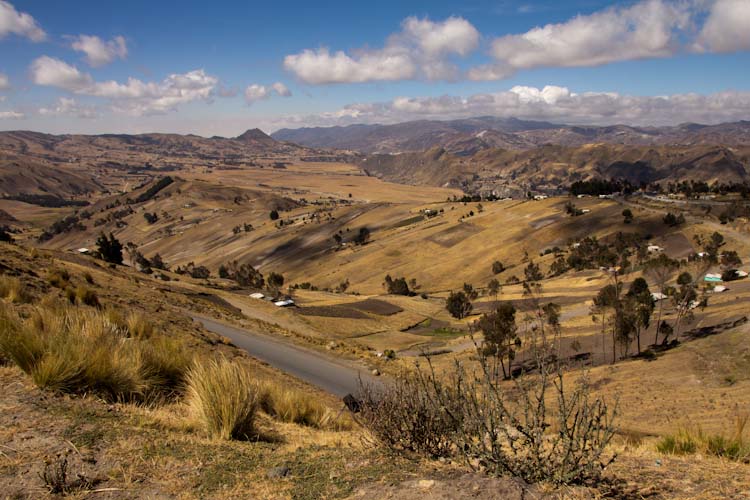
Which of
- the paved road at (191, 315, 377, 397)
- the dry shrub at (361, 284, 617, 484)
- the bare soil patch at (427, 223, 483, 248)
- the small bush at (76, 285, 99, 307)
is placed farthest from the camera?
the bare soil patch at (427, 223, 483, 248)

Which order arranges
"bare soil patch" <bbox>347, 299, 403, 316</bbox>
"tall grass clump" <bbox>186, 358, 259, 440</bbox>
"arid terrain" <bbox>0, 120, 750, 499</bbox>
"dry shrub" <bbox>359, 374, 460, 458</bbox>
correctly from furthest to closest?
"bare soil patch" <bbox>347, 299, 403, 316</bbox> → "tall grass clump" <bbox>186, 358, 259, 440</bbox> → "dry shrub" <bbox>359, 374, 460, 458</bbox> → "arid terrain" <bbox>0, 120, 750, 499</bbox>

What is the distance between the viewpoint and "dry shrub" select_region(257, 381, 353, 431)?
916 cm

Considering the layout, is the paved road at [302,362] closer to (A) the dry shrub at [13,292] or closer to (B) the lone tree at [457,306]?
(A) the dry shrub at [13,292]

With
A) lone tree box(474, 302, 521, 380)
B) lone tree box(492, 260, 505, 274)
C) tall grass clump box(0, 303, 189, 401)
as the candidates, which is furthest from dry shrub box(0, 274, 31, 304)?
lone tree box(492, 260, 505, 274)

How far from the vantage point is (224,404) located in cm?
678

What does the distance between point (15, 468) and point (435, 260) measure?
396 feet

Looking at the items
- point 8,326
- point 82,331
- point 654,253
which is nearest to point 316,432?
point 82,331

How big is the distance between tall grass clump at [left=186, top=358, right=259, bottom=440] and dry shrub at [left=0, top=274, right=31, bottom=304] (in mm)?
8427

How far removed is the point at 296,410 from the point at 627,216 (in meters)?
123

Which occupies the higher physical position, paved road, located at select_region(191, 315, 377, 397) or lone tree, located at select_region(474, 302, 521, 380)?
paved road, located at select_region(191, 315, 377, 397)

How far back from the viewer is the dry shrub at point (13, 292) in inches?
492

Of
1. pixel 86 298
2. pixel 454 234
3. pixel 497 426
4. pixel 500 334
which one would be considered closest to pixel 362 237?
pixel 454 234

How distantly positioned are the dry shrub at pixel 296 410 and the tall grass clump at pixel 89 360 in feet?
5.66

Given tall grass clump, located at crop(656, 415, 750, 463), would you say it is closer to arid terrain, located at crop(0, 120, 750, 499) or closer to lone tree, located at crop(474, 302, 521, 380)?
arid terrain, located at crop(0, 120, 750, 499)
